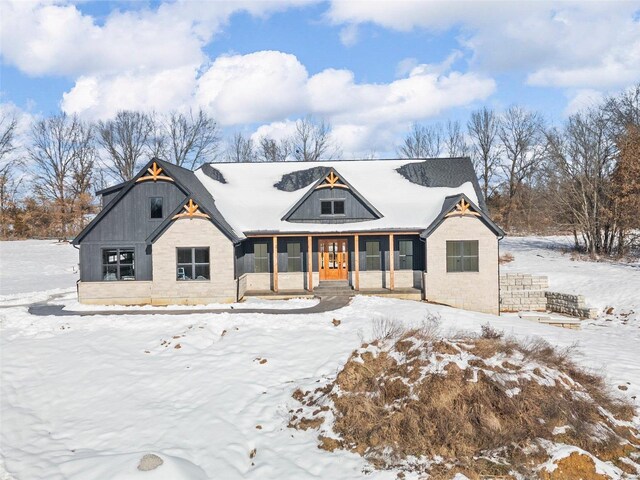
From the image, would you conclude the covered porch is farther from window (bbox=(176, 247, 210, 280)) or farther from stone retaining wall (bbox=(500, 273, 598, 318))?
stone retaining wall (bbox=(500, 273, 598, 318))

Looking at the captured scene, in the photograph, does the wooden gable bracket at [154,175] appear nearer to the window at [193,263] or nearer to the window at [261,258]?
the window at [193,263]

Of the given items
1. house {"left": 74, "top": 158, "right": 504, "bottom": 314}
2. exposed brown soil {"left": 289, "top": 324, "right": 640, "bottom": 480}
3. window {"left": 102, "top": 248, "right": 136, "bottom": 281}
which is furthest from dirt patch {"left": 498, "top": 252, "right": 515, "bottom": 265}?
window {"left": 102, "top": 248, "right": 136, "bottom": 281}

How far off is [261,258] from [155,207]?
5698 mm

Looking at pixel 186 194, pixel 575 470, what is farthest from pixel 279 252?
pixel 575 470

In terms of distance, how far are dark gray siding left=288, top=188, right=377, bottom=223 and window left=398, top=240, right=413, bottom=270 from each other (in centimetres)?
204

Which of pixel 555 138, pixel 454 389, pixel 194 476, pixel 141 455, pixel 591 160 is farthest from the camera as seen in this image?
pixel 555 138

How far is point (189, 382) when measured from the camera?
10875 millimetres

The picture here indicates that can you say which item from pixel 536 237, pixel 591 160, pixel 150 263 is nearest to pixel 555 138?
pixel 591 160

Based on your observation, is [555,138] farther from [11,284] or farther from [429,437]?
[11,284]

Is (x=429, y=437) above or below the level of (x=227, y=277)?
below

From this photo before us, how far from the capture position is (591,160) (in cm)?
3500

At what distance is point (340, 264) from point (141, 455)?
49.9 ft

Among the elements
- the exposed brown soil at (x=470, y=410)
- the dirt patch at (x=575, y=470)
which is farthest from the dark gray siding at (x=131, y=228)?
the dirt patch at (x=575, y=470)

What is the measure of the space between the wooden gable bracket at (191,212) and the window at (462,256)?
11612 mm
